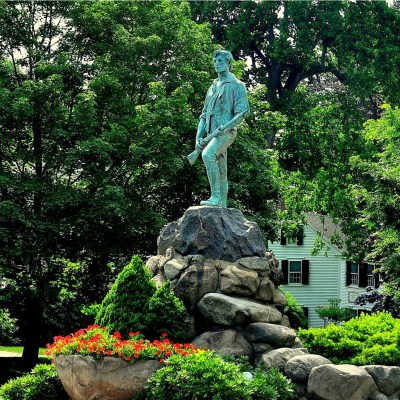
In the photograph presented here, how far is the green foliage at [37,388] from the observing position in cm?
1387

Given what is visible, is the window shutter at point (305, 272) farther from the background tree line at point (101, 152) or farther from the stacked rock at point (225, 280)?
the stacked rock at point (225, 280)

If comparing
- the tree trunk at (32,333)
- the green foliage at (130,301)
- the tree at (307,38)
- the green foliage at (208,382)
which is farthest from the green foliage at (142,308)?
the tree at (307,38)

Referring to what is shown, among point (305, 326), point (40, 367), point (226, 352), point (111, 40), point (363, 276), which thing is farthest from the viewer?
point (363, 276)

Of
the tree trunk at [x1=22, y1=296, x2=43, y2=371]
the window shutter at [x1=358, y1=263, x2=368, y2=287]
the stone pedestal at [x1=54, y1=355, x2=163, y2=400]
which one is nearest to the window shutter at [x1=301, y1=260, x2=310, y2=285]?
the window shutter at [x1=358, y1=263, x2=368, y2=287]

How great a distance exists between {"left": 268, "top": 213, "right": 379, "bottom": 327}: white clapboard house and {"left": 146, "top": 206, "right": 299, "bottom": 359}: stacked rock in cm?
2865

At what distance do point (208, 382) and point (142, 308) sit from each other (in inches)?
96.9

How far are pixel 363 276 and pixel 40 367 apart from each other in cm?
3209

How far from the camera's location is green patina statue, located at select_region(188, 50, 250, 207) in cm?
1541

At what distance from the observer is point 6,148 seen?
23844 millimetres

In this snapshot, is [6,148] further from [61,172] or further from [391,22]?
[391,22]

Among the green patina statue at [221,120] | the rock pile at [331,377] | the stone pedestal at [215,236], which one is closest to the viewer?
the rock pile at [331,377]

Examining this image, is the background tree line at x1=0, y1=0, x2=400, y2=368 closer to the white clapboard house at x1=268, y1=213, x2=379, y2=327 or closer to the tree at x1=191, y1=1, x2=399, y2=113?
the tree at x1=191, y1=1, x2=399, y2=113

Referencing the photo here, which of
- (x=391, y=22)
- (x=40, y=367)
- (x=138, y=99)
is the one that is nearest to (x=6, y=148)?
(x=138, y=99)

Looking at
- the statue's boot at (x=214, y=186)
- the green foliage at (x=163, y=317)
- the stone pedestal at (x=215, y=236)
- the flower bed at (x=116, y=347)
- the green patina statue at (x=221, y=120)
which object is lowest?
the flower bed at (x=116, y=347)
